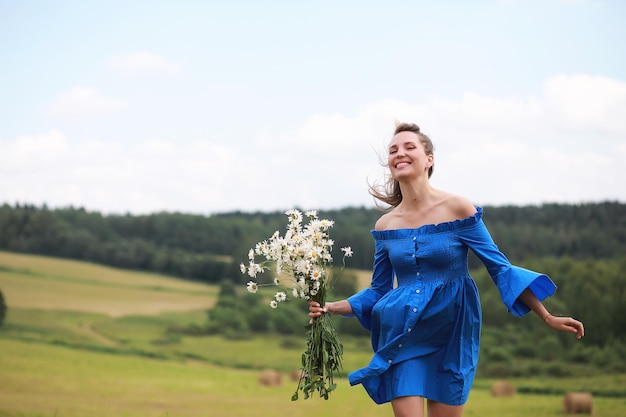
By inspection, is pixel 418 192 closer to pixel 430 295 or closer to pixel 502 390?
pixel 430 295

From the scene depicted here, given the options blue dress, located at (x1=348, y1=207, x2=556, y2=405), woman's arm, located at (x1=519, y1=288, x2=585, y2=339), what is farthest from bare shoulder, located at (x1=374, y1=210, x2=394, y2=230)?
woman's arm, located at (x1=519, y1=288, x2=585, y2=339)

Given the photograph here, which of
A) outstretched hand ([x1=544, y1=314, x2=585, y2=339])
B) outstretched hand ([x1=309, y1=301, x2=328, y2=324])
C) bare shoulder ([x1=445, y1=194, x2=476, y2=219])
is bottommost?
outstretched hand ([x1=309, y1=301, x2=328, y2=324])

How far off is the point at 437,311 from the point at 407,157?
0.95 metres

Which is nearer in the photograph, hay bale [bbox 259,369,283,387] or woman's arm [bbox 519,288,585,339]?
woman's arm [bbox 519,288,585,339]

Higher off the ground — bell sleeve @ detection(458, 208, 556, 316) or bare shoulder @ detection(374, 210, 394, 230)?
bare shoulder @ detection(374, 210, 394, 230)

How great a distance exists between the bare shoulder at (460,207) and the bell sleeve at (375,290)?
20.1 inches

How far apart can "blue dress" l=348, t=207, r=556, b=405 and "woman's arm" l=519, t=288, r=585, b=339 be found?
4cm

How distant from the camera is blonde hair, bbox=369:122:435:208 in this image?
484cm

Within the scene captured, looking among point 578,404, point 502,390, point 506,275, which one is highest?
point 506,275

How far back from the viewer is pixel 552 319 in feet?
14.2

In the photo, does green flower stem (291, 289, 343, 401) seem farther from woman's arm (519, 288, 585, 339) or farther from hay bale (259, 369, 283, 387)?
hay bale (259, 369, 283, 387)

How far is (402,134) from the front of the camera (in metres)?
4.82

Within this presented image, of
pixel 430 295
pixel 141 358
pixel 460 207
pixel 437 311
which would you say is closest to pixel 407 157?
pixel 460 207

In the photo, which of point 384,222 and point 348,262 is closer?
point 384,222
